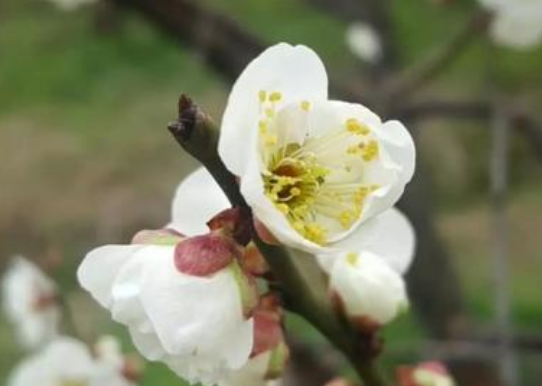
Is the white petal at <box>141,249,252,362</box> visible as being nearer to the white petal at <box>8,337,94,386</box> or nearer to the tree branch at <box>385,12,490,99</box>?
the white petal at <box>8,337,94,386</box>

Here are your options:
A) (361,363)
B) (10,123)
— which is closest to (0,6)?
(10,123)

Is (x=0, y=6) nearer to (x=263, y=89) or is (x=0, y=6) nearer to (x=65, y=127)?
(x=65, y=127)

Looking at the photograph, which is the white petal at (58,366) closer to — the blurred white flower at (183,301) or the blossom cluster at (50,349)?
the blossom cluster at (50,349)

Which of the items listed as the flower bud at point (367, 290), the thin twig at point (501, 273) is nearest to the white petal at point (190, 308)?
the flower bud at point (367, 290)

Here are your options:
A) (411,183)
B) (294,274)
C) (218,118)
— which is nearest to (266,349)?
(294,274)

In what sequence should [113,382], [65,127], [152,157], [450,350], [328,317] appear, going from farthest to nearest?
[65,127] < [152,157] < [450,350] < [113,382] < [328,317]

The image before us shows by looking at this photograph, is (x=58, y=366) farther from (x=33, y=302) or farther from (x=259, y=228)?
(x=259, y=228)

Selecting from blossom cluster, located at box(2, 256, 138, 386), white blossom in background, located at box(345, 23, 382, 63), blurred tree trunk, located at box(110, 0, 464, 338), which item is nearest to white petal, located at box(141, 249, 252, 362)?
blossom cluster, located at box(2, 256, 138, 386)
